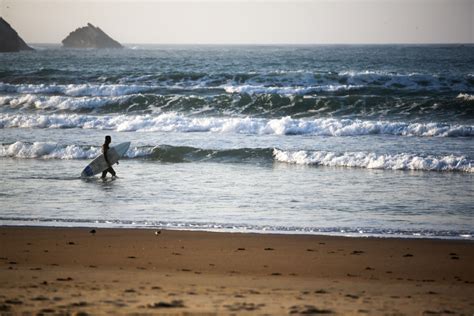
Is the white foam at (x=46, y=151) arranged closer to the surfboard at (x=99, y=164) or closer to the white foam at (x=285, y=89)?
the surfboard at (x=99, y=164)

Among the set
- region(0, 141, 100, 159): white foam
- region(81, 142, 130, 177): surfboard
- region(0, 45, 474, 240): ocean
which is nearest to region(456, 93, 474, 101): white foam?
region(0, 45, 474, 240): ocean

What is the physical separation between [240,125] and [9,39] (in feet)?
228

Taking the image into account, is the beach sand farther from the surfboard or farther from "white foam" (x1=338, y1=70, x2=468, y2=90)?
"white foam" (x1=338, y1=70, x2=468, y2=90)

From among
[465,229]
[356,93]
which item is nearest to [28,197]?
[465,229]

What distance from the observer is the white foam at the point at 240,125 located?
22.8 m

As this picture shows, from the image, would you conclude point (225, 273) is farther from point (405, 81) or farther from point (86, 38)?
point (86, 38)

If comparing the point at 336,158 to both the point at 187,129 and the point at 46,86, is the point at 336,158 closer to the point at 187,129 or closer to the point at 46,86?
the point at 187,129

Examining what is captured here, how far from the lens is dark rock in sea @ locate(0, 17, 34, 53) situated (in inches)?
3415

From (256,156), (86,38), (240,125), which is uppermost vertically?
(86,38)

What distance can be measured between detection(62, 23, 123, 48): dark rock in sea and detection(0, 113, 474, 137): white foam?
3829 inches

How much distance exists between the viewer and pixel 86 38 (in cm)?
12169

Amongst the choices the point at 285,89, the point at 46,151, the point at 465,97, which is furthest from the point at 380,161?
the point at 285,89

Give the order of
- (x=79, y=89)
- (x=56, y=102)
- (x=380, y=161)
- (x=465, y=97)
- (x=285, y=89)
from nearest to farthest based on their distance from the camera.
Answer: (x=380, y=161)
(x=465, y=97)
(x=56, y=102)
(x=285, y=89)
(x=79, y=89)

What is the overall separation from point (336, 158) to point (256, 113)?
11070 millimetres
